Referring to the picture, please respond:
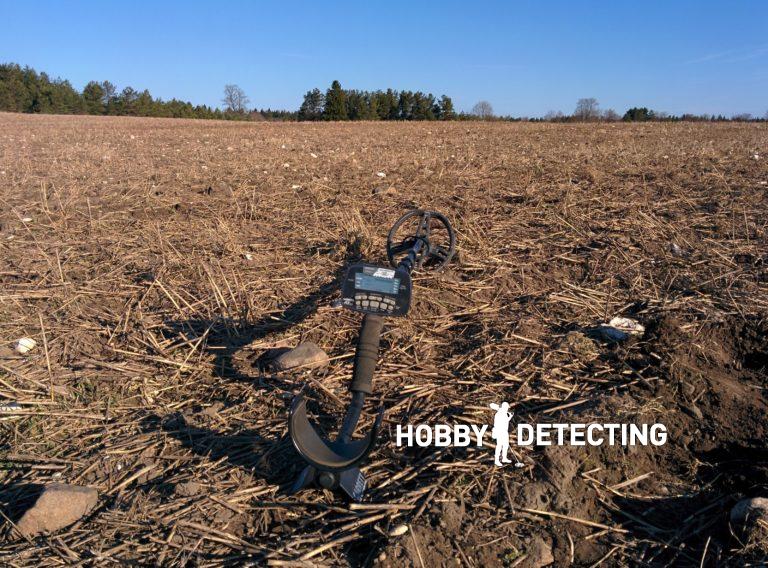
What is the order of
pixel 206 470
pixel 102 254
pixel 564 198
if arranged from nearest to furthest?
pixel 206 470, pixel 102 254, pixel 564 198

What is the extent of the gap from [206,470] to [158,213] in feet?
12.5

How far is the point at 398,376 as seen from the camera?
2.60m

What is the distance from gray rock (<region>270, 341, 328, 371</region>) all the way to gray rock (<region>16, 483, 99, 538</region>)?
0.97 metres

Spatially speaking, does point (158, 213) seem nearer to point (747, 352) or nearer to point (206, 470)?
point (206, 470)

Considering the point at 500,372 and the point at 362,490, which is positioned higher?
the point at 500,372

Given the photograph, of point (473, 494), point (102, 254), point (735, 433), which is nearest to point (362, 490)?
point (473, 494)

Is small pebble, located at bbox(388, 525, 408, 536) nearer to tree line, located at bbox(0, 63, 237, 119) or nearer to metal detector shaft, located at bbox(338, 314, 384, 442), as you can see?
metal detector shaft, located at bbox(338, 314, 384, 442)

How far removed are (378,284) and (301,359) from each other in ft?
2.67

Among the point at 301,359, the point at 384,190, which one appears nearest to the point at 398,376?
the point at 301,359

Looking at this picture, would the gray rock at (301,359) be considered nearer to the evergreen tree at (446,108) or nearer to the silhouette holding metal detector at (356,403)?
the silhouette holding metal detector at (356,403)

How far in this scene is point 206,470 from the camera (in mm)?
2066

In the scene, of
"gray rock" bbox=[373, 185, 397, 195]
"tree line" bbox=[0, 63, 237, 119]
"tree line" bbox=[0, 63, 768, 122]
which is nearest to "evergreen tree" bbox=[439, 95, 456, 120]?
"tree line" bbox=[0, 63, 768, 122]

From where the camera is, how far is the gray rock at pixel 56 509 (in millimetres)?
1802

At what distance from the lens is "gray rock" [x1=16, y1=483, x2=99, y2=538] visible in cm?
180
